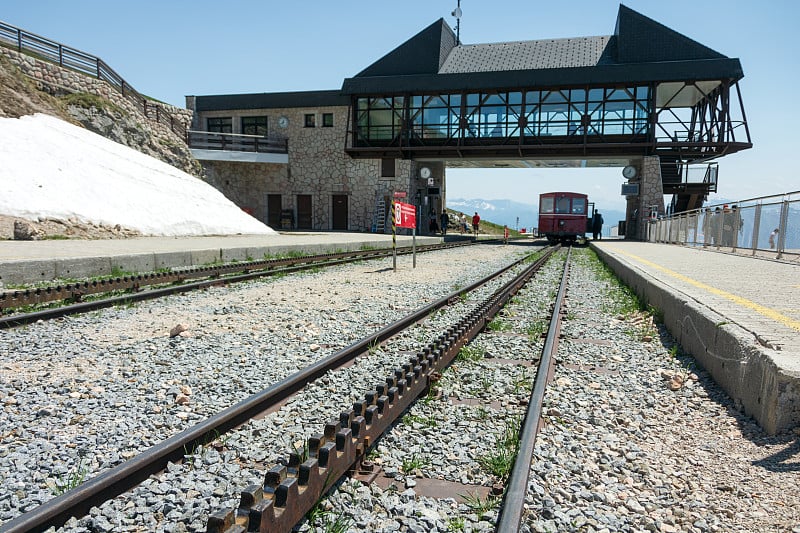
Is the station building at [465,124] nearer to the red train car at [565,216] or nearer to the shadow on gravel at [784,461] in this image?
the red train car at [565,216]

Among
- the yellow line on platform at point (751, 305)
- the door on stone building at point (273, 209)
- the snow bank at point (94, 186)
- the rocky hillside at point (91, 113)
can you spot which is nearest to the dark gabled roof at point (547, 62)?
the door on stone building at point (273, 209)

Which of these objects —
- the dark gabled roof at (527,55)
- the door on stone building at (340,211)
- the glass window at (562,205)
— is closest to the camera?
the glass window at (562,205)

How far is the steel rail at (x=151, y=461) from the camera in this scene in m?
2.13

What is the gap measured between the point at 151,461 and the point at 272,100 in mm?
38054

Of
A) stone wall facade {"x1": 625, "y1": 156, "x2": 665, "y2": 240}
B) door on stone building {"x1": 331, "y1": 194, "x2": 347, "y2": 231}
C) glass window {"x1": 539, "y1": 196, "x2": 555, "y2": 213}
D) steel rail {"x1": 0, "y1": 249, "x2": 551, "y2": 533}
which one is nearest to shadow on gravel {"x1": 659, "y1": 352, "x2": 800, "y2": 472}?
steel rail {"x1": 0, "y1": 249, "x2": 551, "y2": 533}

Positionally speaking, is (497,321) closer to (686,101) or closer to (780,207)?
(780,207)

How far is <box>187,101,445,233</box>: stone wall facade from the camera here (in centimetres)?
3612

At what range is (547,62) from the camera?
35562 millimetres

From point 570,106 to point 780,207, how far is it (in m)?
20.9

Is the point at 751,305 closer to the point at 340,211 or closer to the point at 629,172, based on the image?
the point at 629,172

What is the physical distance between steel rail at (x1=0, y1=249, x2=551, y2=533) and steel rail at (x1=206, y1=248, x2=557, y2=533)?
54 centimetres

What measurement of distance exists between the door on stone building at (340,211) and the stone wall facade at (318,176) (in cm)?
32

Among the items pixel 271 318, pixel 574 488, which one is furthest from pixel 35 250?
pixel 574 488

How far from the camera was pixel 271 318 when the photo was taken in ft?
22.3
